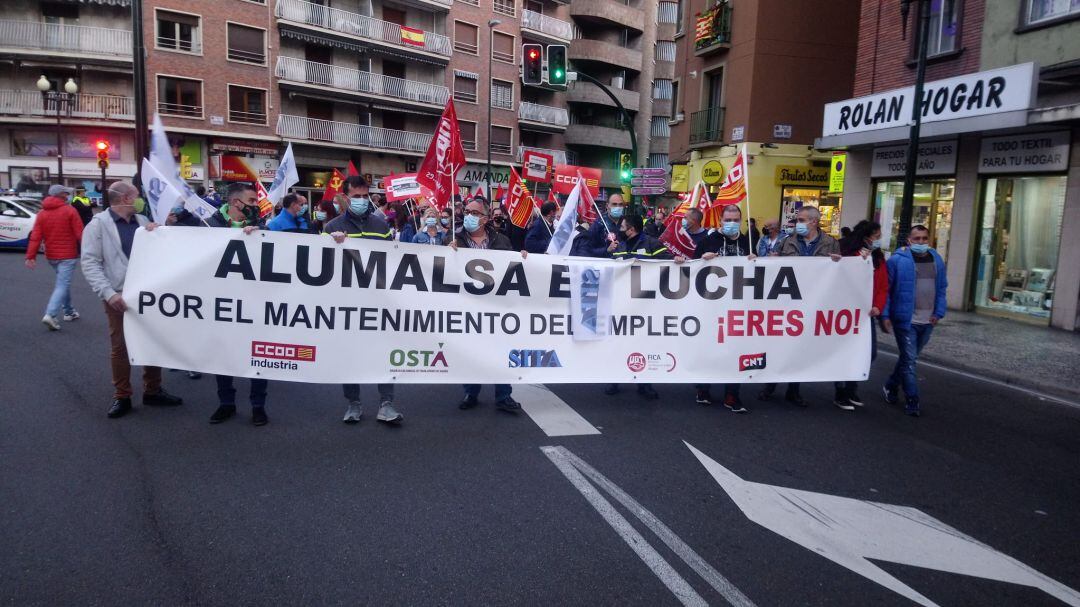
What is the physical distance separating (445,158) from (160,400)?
3.53 m

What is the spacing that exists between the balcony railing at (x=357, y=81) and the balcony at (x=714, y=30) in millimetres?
19378

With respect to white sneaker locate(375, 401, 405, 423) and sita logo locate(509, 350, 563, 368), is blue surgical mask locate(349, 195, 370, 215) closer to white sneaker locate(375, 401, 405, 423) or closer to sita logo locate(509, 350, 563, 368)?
white sneaker locate(375, 401, 405, 423)

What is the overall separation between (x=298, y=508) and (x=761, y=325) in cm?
447

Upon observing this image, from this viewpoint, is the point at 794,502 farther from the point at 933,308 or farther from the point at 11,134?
the point at 11,134

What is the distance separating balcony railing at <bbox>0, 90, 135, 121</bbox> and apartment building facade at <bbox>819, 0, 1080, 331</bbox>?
1196 inches

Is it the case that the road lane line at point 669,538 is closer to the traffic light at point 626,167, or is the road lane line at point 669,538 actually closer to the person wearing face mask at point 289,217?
the person wearing face mask at point 289,217

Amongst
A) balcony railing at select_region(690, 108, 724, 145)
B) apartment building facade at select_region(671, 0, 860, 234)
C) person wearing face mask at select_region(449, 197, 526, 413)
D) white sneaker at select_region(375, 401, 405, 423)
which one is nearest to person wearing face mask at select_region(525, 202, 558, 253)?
person wearing face mask at select_region(449, 197, 526, 413)

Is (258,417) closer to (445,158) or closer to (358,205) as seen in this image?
(358,205)

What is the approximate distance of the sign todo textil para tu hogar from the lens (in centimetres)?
575

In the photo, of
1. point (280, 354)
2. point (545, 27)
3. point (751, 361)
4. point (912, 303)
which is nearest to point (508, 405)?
point (280, 354)

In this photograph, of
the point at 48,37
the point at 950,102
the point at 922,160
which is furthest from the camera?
the point at 48,37

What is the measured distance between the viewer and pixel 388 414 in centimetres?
584

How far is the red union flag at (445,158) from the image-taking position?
24.2ft

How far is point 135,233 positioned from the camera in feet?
18.8
